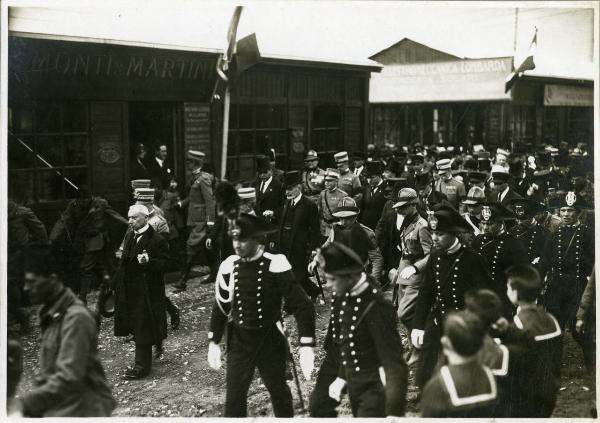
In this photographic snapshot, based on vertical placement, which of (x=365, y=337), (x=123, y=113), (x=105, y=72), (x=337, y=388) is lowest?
(x=337, y=388)

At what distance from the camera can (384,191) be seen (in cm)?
957

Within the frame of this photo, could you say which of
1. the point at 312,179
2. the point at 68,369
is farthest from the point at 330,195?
the point at 68,369

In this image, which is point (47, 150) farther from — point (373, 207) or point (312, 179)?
point (373, 207)

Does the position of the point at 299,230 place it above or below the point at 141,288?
above

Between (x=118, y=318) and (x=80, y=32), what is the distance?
3939mm

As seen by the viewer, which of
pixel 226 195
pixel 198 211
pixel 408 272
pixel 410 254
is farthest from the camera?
pixel 198 211

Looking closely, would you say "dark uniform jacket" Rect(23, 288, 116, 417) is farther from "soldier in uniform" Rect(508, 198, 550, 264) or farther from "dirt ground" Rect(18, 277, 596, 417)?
"soldier in uniform" Rect(508, 198, 550, 264)

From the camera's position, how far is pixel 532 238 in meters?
6.84

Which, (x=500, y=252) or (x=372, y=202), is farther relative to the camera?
(x=372, y=202)

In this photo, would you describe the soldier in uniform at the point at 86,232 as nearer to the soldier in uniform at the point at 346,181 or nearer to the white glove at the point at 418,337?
the soldier in uniform at the point at 346,181

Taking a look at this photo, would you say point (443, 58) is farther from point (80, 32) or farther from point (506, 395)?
point (506, 395)

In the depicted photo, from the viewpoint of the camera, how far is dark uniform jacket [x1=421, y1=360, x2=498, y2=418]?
332cm

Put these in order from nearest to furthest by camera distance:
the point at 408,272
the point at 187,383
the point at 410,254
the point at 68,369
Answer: the point at 68,369 < the point at 408,272 < the point at 187,383 < the point at 410,254

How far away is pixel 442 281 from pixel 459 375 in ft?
5.85
